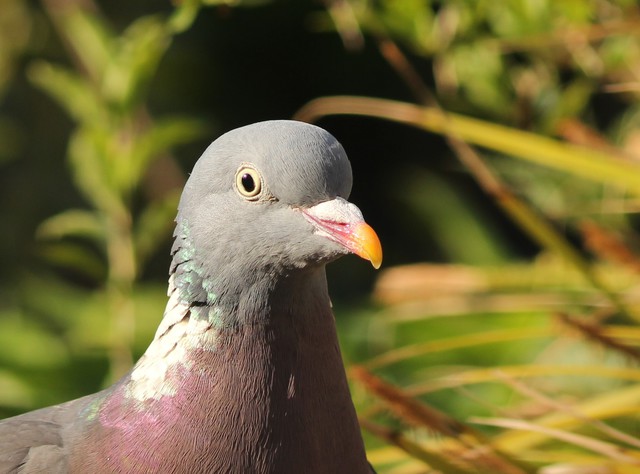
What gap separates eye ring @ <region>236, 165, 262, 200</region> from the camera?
4.95 feet

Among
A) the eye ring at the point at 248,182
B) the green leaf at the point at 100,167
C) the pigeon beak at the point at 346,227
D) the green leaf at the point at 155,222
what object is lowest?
the pigeon beak at the point at 346,227

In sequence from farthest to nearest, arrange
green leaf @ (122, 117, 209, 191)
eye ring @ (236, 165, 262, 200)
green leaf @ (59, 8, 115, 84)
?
green leaf @ (59, 8, 115, 84) → green leaf @ (122, 117, 209, 191) → eye ring @ (236, 165, 262, 200)

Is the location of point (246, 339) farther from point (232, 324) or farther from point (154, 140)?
point (154, 140)

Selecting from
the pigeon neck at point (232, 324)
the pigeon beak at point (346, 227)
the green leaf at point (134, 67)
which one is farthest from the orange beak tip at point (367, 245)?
the green leaf at point (134, 67)

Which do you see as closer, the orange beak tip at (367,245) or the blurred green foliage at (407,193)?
the orange beak tip at (367,245)

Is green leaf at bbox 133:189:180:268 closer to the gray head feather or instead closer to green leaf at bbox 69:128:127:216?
green leaf at bbox 69:128:127:216

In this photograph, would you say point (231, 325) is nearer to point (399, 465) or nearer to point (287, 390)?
point (287, 390)

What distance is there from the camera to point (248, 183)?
4.99 feet

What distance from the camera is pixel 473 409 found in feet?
10.4

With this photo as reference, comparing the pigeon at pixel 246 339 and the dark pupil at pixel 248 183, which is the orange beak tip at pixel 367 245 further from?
the dark pupil at pixel 248 183

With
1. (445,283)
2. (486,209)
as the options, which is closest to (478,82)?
(445,283)

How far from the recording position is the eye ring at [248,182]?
1.51m

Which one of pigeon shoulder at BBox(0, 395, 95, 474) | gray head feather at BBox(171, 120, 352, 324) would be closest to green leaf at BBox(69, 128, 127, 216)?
pigeon shoulder at BBox(0, 395, 95, 474)

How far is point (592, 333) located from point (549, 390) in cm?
82
